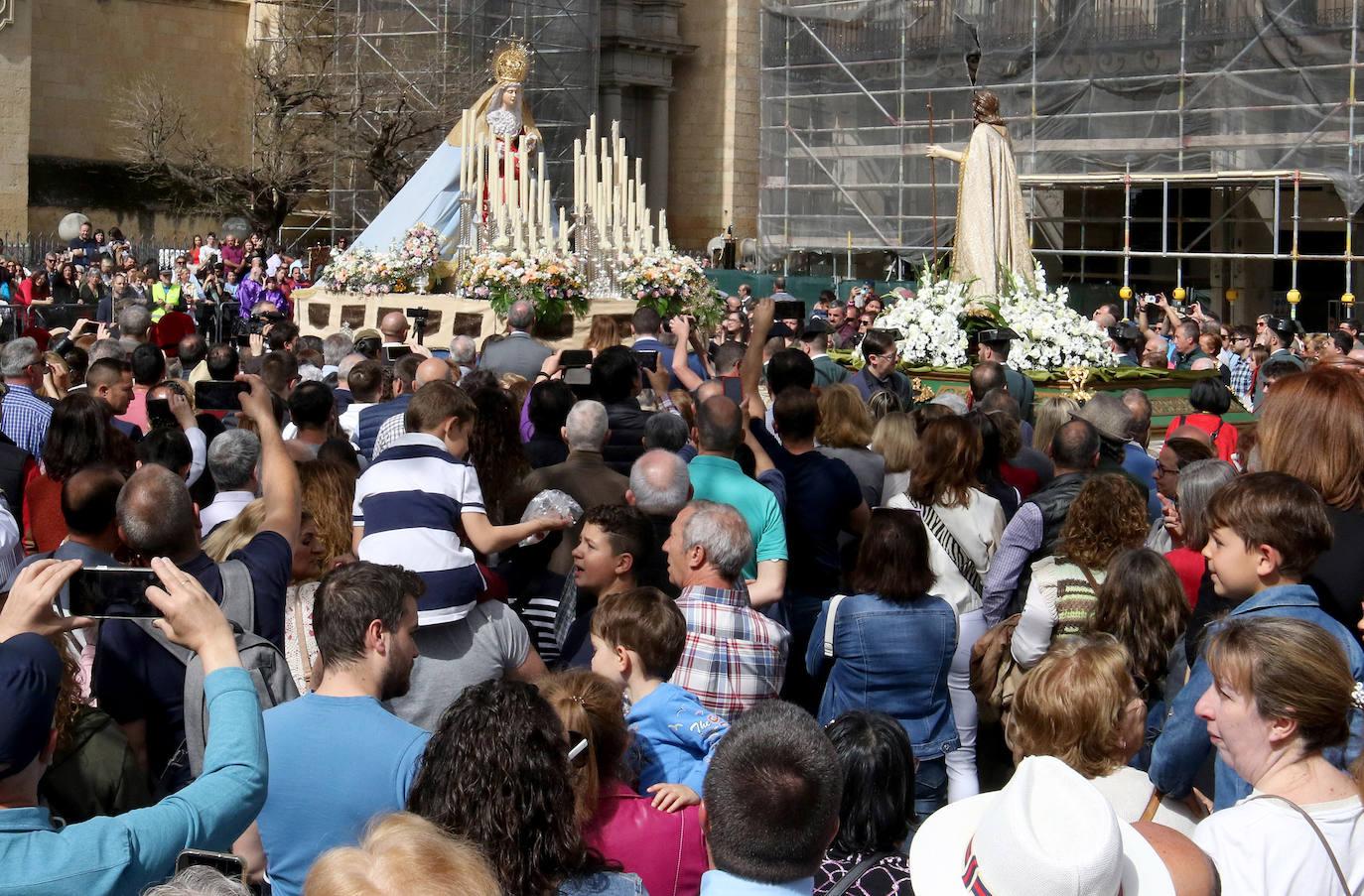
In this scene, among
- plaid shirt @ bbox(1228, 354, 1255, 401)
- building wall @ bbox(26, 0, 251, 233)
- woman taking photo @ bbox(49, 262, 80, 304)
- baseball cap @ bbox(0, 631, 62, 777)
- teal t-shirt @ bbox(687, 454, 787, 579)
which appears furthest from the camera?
building wall @ bbox(26, 0, 251, 233)

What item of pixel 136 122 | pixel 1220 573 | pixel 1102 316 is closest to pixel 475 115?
pixel 1102 316

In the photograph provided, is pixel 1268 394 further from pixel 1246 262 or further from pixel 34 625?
pixel 1246 262

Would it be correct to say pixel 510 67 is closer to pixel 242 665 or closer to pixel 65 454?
pixel 65 454

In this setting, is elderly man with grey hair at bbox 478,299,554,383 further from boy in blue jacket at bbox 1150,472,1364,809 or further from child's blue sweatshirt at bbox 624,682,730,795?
boy in blue jacket at bbox 1150,472,1364,809

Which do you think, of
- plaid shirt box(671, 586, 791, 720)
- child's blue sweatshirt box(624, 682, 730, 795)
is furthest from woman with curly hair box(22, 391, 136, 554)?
child's blue sweatshirt box(624, 682, 730, 795)

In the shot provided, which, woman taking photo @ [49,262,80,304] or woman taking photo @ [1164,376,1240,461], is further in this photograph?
woman taking photo @ [49,262,80,304]

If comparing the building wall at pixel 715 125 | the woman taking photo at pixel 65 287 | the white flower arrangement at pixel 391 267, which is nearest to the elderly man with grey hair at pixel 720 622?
the white flower arrangement at pixel 391 267

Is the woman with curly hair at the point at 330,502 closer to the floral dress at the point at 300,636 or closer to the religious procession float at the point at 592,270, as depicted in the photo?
the floral dress at the point at 300,636

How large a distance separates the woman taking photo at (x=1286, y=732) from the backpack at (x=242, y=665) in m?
2.12

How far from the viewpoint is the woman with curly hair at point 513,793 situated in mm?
3045

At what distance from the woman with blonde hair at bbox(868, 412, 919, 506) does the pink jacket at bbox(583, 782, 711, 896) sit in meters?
3.52

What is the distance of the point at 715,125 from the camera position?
33.7m

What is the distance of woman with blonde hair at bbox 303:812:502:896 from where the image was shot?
7.80 feet

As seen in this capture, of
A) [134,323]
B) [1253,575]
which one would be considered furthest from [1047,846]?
[134,323]
